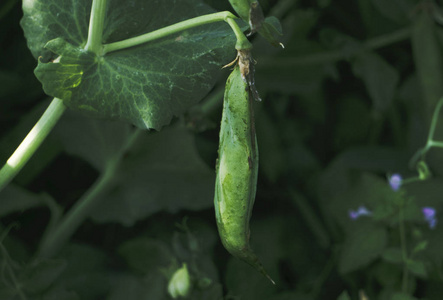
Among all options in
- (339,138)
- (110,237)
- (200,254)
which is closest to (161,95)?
(200,254)

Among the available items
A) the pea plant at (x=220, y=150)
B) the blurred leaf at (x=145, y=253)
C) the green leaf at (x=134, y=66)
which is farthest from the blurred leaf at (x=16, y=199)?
the green leaf at (x=134, y=66)

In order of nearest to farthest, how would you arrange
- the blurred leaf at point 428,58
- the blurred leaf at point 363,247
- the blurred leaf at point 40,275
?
the blurred leaf at point 40,275 < the blurred leaf at point 363,247 < the blurred leaf at point 428,58

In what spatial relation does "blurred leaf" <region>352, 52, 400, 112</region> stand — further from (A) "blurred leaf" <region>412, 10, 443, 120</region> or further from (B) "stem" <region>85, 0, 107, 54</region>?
(B) "stem" <region>85, 0, 107, 54</region>

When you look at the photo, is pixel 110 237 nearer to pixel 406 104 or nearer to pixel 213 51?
pixel 213 51

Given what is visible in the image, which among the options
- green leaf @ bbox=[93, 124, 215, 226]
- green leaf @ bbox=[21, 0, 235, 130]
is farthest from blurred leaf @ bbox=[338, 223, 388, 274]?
green leaf @ bbox=[21, 0, 235, 130]

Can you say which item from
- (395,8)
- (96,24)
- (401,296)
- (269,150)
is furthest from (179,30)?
(395,8)

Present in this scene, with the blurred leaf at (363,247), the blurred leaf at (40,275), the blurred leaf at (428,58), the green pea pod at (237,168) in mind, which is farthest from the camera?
A: the blurred leaf at (428,58)

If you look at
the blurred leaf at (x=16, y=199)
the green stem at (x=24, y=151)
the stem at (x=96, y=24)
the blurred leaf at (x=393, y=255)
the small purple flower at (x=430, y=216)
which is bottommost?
the small purple flower at (x=430, y=216)

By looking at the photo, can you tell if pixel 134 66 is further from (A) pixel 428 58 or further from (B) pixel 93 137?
(A) pixel 428 58

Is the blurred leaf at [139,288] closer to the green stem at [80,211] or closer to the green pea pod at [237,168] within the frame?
the green stem at [80,211]
